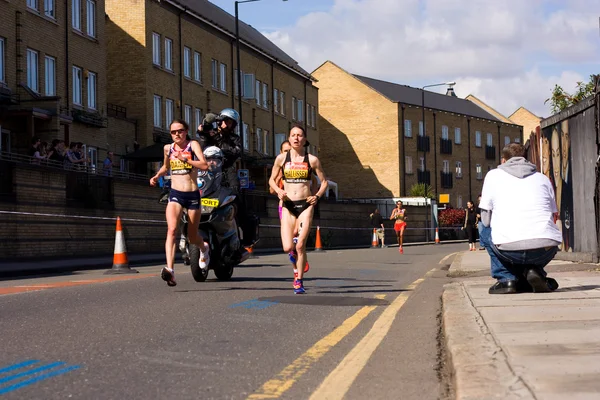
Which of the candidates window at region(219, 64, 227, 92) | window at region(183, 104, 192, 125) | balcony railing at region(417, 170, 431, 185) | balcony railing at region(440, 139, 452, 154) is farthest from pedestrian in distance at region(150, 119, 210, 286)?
balcony railing at region(440, 139, 452, 154)

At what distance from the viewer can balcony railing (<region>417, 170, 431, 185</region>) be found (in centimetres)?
7712

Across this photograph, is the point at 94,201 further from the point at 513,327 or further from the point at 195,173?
the point at 513,327

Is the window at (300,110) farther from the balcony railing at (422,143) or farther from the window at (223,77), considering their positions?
the balcony railing at (422,143)

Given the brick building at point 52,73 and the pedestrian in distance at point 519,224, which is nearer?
the pedestrian in distance at point 519,224

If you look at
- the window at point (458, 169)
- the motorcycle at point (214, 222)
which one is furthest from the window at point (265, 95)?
the motorcycle at point (214, 222)

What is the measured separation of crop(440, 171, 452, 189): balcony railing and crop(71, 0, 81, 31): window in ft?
162

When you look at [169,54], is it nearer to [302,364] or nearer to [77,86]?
[77,86]

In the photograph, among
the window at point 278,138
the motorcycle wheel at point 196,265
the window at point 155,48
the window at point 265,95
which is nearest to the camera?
the motorcycle wheel at point 196,265

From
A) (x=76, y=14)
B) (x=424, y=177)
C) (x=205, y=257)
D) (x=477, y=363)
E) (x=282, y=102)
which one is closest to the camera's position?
(x=477, y=363)

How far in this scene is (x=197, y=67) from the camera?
46938mm

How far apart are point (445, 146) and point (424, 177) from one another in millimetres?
4518

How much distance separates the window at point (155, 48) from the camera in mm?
41969

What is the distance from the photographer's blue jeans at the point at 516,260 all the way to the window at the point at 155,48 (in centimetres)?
3346

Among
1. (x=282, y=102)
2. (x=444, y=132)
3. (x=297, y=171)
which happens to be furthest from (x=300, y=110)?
(x=297, y=171)
